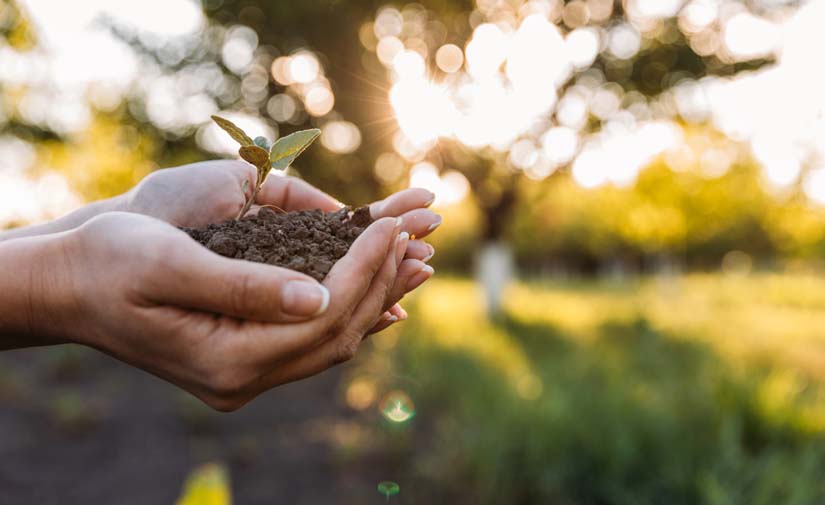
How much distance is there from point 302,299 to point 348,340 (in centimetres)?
32

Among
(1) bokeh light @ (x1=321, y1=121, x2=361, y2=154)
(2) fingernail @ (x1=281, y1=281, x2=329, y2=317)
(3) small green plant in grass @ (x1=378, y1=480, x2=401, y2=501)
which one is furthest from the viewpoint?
(1) bokeh light @ (x1=321, y1=121, x2=361, y2=154)

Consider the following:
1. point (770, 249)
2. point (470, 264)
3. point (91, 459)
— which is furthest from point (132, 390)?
point (770, 249)

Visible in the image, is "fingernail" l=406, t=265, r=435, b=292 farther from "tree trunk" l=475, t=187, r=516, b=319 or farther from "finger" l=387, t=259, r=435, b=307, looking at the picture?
"tree trunk" l=475, t=187, r=516, b=319

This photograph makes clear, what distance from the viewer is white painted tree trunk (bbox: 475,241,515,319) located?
12117 millimetres

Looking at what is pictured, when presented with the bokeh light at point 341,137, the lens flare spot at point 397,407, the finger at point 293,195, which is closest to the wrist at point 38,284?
the finger at point 293,195

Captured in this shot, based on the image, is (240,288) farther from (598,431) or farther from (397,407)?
(397,407)

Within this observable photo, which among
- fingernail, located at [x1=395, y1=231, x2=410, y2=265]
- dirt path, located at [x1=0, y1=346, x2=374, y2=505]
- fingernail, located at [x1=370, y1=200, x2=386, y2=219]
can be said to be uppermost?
fingernail, located at [x1=395, y1=231, x2=410, y2=265]

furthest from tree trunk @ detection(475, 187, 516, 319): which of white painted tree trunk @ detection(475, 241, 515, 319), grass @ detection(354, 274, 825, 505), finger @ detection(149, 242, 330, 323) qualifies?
finger @ detection(149, 242, 330, 323)

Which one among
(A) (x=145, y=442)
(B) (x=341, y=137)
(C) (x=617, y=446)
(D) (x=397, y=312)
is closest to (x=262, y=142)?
(D) (x=397, y=312)

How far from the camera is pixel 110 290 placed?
143cm

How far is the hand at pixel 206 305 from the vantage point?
4.33 ft

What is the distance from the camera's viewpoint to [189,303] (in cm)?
138

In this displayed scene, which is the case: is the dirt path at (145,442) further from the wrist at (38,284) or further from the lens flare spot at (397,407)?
A: the wrist at (38,284)

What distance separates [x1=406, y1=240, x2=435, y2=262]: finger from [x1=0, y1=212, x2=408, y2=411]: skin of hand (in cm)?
18
